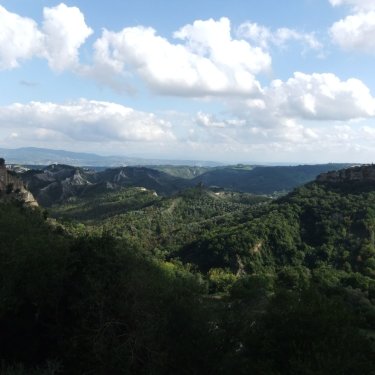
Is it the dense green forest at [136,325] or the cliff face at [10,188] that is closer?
the dense green forest at [136,325]

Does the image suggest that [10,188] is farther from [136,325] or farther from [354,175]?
[354,175]

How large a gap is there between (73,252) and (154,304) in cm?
979

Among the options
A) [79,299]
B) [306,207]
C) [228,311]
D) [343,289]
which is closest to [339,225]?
[306,207]

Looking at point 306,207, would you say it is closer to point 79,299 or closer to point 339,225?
point 339,225

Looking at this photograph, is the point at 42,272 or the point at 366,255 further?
the point at 366,255

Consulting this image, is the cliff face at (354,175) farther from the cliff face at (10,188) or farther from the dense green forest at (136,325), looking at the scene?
the dense green forest at (136,325)

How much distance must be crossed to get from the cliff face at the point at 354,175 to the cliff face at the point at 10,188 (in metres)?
124

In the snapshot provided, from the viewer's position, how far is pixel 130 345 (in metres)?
30.6

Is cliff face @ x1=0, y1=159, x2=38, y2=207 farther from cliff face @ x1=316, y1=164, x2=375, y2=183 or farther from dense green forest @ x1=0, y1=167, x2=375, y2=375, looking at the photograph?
cliff face @ x1=316, y1=164, x2=375, y2=183

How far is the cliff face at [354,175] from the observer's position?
579 feet

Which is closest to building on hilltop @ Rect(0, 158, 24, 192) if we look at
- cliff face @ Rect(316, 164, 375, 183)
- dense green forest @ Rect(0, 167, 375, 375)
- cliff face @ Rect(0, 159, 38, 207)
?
cliff face @ Rect(0, 159, 38, 207)

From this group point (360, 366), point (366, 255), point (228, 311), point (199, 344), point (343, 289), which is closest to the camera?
point (360, 366)

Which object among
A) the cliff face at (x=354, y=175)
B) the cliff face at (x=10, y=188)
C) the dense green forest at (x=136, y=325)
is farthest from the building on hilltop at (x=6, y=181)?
the cliff face at (x=354, y=175)

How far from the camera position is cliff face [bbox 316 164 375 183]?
176 metres
